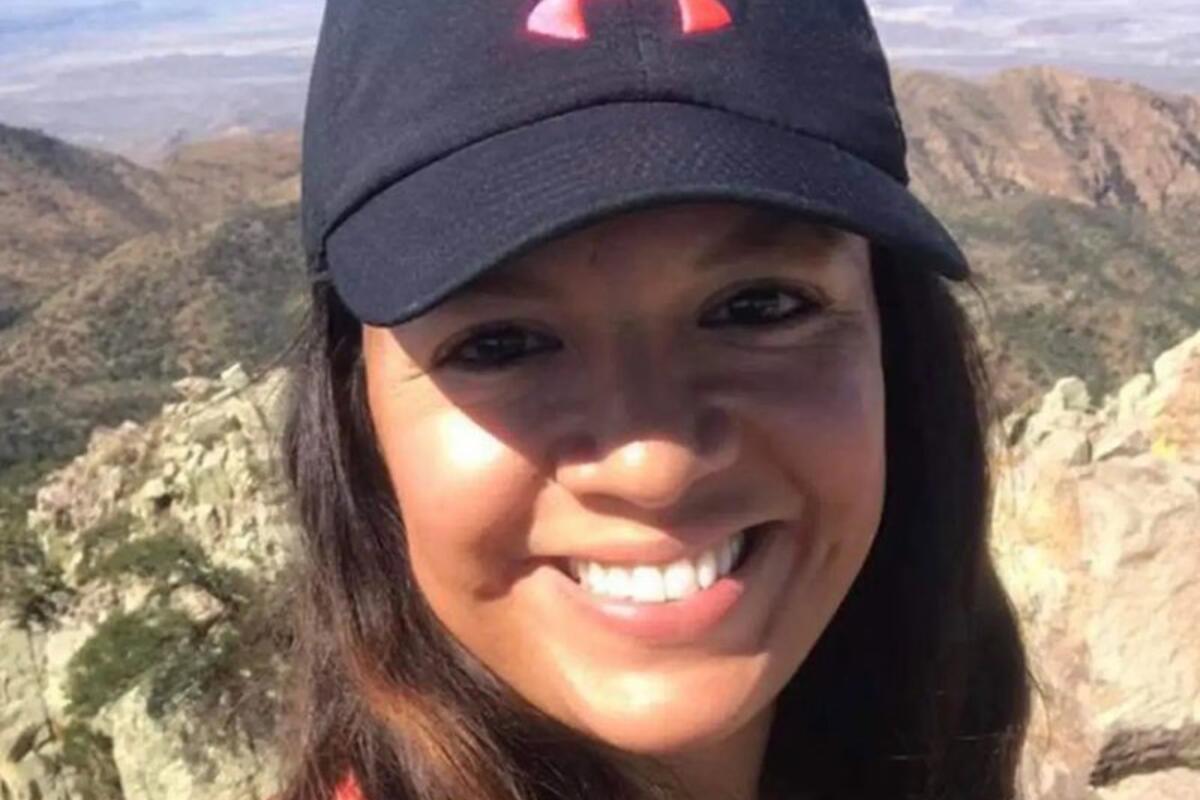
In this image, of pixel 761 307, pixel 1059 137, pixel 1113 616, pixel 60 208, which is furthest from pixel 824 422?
pixel 1059 137

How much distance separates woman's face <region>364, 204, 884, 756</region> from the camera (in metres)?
1.13

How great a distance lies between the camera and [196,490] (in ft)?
36.9

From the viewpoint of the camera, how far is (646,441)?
1122mm

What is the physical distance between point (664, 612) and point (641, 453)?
15 cm

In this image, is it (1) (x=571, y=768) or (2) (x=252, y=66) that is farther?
(2) (x=252, y=66)

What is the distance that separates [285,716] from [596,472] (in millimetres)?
626

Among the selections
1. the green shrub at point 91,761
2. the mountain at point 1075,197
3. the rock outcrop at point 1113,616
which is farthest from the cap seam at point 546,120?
the mountain at point 1075,197

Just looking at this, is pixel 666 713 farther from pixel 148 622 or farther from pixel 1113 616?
pixel 148 622

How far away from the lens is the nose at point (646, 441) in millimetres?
1124

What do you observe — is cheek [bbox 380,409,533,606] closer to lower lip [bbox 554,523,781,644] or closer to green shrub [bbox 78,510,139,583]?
lower lip [bbox 554,523,781,644]

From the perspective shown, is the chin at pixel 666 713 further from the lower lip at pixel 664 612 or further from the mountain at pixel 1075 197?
the mountain at pixel 1075 197

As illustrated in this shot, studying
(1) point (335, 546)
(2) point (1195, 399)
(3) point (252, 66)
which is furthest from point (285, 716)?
(3) point (252, 66)

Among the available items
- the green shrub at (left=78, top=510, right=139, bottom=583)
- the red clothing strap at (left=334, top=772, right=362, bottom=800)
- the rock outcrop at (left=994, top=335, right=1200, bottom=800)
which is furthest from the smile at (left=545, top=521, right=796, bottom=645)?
the green shrub at (left=78, top=510, right=139, bottom=583)

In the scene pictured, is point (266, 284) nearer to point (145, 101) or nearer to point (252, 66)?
point (252, 66)
